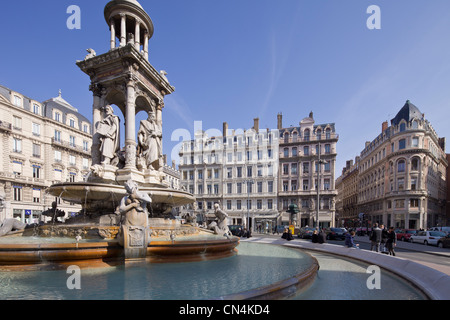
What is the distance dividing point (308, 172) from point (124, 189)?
43815 millimetres

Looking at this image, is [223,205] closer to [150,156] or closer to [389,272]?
[150,156]

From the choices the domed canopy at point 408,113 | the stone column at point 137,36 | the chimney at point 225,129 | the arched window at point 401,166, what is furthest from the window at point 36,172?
the domed canopy at point 408,113

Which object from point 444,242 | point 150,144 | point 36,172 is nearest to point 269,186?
point 444,242

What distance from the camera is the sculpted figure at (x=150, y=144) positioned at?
1170cm

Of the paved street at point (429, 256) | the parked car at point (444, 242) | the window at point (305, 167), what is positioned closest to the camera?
the paved street at point (429, 256)

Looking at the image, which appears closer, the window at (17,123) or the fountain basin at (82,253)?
the fountain basin at (82,253)

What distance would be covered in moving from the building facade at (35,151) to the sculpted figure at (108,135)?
75.1 feet

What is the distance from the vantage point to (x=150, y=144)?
1178cm

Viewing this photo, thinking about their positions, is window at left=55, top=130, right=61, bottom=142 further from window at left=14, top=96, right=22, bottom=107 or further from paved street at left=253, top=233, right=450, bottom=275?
paved street at left=253, top=233, right=450, bottom=275

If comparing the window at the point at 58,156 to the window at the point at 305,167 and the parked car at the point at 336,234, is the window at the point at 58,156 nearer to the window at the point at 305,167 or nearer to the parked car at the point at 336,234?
the parked car at the point at 336,234

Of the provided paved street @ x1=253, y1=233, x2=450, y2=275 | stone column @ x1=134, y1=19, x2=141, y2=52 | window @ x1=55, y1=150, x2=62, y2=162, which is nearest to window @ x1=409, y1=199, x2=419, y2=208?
paved street @ x1=253, y1=233, x2=450, y2=275

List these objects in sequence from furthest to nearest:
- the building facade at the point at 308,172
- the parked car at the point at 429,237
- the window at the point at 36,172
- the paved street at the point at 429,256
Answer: the building facade at the point at 308,172, the window at the point at 36,172, the parked car at the point at 429,237, the paved street at the point at 429,256

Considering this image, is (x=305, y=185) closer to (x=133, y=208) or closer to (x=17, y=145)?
(x=133, y=208)

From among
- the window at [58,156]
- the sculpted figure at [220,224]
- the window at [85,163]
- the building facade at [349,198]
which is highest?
the window at [58,156]
